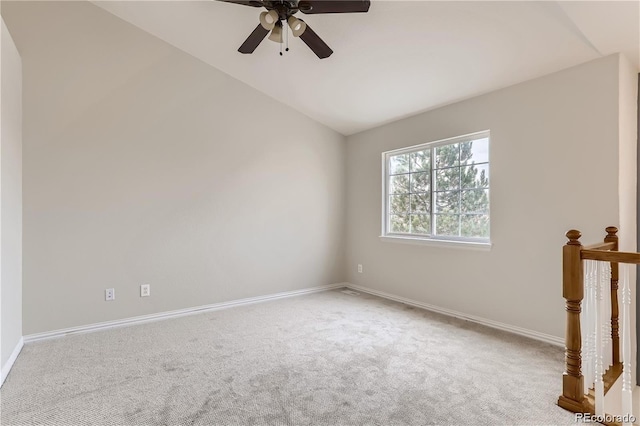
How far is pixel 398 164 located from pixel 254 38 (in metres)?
2.50

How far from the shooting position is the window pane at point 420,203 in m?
3.92

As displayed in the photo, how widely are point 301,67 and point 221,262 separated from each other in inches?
95.3

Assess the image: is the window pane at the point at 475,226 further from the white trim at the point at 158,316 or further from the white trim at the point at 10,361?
the white trim at the point at 10,361

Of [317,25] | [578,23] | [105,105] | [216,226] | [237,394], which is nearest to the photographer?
[237,394]

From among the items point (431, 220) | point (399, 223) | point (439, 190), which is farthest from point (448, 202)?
point (399, 223)

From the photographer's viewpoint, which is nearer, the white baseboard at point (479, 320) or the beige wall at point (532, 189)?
the beige wall at point (532, 189)

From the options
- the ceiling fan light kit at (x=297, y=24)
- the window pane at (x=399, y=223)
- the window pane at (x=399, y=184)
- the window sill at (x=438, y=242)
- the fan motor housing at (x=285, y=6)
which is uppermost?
the fan motor housing at (x=285, y=6)

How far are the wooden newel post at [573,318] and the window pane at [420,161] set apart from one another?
2.13 m

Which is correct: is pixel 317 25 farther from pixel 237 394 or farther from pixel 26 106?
pixel 237 394

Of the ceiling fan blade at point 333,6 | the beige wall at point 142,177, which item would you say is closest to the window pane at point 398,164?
the beige wall at point 142,177

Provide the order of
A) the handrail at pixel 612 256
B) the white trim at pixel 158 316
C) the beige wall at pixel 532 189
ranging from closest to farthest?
the handrail at pixel 612 256 → the beige wall at pixel 532 189 → the white trim at pixel 158 316

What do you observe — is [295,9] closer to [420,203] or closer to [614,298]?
[420,203]

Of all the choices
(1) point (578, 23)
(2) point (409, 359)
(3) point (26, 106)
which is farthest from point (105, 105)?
(1) point (578, 23)

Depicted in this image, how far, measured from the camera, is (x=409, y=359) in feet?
8.11
